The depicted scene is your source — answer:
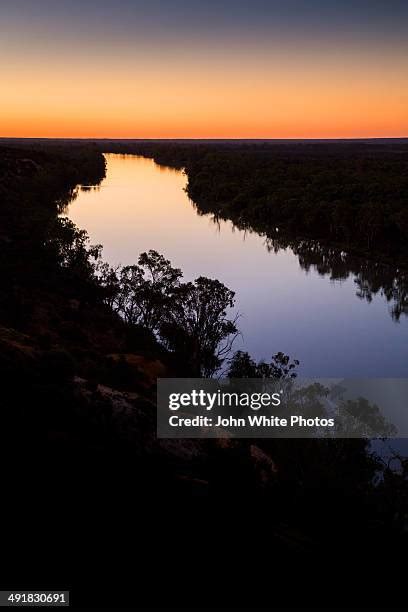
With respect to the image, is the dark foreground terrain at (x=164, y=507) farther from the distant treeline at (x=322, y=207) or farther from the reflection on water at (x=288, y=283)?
the distant treeline at (x=322, y=207)

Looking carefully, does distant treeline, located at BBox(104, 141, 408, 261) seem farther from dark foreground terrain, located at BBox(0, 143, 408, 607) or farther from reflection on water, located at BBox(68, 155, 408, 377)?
dark foreground terrain, located at BBox(0, 143, 408, 607)

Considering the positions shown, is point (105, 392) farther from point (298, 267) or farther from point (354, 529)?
point (298, 267)

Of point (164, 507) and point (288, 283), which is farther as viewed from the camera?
point (288, 283)

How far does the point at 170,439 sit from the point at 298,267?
3431 cm

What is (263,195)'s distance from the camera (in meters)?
77.1

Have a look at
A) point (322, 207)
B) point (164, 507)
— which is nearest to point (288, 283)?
point (322, 207)

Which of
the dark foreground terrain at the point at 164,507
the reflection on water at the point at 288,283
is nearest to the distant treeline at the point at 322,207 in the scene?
the reflection on water at the point at 288,283

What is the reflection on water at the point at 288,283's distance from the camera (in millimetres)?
26891

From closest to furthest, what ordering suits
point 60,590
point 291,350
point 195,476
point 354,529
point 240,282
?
point 60,590
point 354,529
point 195,476
point 291,350
point 240,282

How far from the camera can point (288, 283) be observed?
1592 inches

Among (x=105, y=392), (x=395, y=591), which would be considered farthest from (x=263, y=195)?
(x=395, y=591)

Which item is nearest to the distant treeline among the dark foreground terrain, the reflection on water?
the reflection on water

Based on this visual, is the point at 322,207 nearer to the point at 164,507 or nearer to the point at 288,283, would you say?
the point at 288,283

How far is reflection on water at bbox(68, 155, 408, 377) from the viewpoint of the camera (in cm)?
2689
